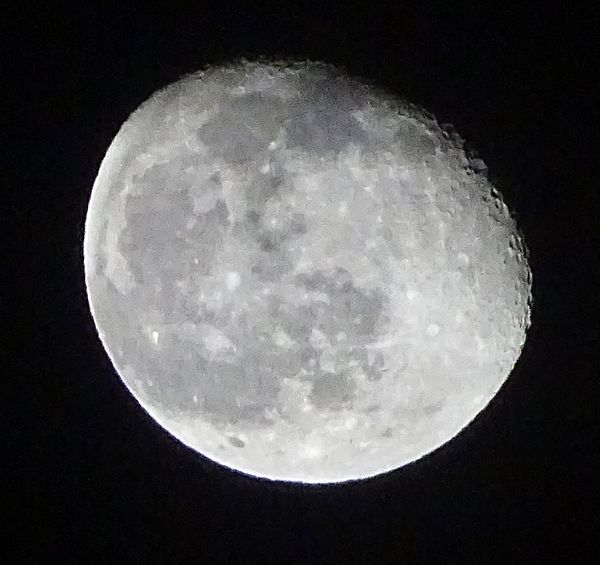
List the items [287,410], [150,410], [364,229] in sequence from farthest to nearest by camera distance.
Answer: [150,410] < [287,410] < [364,229]

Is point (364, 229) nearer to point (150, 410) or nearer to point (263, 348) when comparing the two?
point (263, 348)

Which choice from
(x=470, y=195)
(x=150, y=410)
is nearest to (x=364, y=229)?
(x=470, y=195)

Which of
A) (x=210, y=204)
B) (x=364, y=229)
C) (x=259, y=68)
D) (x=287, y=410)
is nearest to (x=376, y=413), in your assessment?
(x=287, y=410)

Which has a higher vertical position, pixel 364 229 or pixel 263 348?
pixel 364 229

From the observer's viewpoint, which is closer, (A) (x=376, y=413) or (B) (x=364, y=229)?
(B) (x=364, y=229)

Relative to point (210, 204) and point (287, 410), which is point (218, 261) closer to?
point (210, 204)

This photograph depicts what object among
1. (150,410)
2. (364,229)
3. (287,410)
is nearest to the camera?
(364,229)

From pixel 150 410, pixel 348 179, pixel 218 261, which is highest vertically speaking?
pixel 348 179
